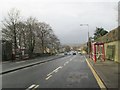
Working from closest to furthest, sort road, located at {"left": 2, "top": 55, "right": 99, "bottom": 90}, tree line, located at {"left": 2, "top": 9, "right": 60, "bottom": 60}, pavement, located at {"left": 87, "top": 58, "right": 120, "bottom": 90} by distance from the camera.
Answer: pavement, located at {"left": 87, "top": 58, "right": 120, "bottom": 90} < road, located at {"left": 2, "top": 55, "right": 99, "bottom": 90} < tree line, located at {"left": 2, "top": 9, "right": 60, "bottom": 60}

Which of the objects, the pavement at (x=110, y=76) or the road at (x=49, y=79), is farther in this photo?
the road at (x=49, y=79)

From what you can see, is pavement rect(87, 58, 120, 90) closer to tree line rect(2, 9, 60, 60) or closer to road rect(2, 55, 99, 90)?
road rect(2, 55, 99, 90)

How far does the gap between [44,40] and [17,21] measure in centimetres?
2956

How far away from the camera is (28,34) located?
7900 centimetres

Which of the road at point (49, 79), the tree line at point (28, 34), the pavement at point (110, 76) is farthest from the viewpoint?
the tree line at point (28, 34)

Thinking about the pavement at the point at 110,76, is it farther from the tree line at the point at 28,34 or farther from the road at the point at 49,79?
the tree line at the point at 28,34

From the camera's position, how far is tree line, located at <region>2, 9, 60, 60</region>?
65450 millimetres

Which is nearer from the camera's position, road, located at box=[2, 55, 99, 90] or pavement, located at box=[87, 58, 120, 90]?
pavement, located at box=[87, 58, 120, 90]

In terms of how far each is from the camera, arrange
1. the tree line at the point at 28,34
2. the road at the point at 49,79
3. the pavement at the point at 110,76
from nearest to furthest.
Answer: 1. the pavement at the point at 110,76
2. the road at the point at 49,79
3. the tree line at the point at 28,34

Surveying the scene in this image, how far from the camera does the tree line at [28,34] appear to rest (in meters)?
65.4

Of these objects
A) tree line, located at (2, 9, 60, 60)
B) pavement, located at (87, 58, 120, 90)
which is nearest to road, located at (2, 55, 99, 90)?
pavement, located at (87, 58, 120, 90)

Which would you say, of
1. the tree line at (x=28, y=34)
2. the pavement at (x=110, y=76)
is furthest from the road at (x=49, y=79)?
the tree line at (x=28, y=34)

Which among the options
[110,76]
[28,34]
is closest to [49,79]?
[110,76]

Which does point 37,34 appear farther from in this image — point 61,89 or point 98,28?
point 61,89
